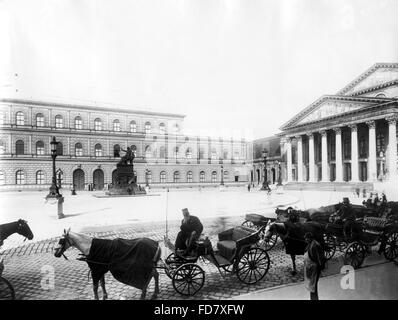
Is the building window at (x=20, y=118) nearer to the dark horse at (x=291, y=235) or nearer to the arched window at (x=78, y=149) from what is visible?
the arched window at (x=78, y=149)

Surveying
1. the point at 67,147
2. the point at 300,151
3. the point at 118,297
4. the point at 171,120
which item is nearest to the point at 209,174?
the point at 171,120

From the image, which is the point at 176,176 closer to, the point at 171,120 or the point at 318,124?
the point at 171,120

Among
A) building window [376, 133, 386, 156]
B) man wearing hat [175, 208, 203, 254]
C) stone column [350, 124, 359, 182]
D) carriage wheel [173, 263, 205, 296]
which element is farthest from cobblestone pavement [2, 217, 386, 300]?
building window [376, 133, 386, 156]

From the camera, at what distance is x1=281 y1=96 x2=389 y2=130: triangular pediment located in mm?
37953

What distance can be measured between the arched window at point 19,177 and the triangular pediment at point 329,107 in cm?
A: 4371

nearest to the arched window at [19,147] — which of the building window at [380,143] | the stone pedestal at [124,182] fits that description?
the stone pedestal at [124,182]

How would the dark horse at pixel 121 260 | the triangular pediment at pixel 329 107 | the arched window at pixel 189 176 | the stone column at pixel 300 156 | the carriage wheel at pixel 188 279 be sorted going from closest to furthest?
the dark horse at pixel 121 260
the carriage wheel at pixel 188 279
the triangular pediment at pixel 329 107
the stone column at pixel 300 156
the arched window at pixel 189 176

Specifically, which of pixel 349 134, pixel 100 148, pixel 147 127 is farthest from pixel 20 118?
pixel 349 134

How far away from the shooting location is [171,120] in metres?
54.6

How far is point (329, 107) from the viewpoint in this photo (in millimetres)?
43750

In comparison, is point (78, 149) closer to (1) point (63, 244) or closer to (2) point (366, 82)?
(2) point (366, 82)

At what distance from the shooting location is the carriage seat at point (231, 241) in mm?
6809

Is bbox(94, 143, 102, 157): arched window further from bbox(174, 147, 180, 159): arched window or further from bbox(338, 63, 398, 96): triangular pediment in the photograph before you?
bbox(338, 63, 398, 96): triangular pediment

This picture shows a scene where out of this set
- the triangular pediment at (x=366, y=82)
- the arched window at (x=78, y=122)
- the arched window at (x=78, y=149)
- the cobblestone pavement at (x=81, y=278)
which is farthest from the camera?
the arched window at (x=78, y=122)
